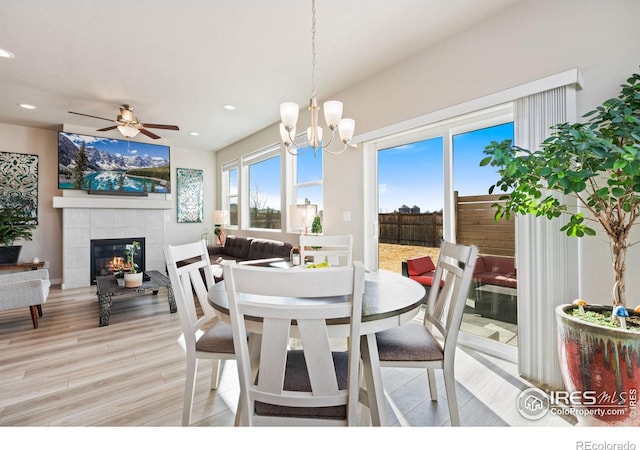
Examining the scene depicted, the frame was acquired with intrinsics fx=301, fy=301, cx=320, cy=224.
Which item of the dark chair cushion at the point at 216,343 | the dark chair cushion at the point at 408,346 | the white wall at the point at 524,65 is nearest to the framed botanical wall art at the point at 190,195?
the white wall at the point at 524,65

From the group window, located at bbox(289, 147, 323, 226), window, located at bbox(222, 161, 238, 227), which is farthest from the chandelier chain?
window, located at bbox(222, 161, 238, 227)

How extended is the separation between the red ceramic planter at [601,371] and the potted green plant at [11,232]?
6742mm

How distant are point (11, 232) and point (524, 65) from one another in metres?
6.78

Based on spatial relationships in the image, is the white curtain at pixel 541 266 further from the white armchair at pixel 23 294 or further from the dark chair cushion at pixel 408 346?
the white armchair at pixel 23 294

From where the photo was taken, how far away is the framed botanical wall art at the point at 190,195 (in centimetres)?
660

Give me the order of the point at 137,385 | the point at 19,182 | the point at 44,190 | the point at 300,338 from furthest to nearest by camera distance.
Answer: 1. the point at 44,190
2. the point at 19,182
3. the point at 137,385
4. the point at 300,338

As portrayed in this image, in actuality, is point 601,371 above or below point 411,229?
below

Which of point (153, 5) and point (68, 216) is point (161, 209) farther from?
point (153, 5)

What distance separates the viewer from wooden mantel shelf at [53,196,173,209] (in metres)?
5.00

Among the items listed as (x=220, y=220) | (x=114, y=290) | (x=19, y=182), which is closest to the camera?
(x=114, y=290)

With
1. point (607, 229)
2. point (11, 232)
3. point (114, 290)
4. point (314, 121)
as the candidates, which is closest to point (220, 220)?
point (114, 290)

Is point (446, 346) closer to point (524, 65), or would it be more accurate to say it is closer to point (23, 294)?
point (524, 65)

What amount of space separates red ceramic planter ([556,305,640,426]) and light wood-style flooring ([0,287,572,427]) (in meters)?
0.26

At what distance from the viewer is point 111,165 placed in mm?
5363
